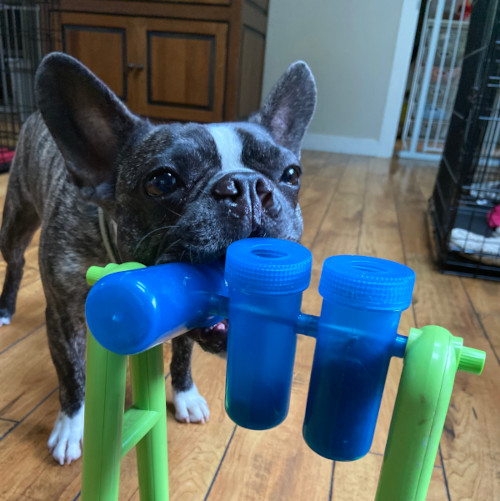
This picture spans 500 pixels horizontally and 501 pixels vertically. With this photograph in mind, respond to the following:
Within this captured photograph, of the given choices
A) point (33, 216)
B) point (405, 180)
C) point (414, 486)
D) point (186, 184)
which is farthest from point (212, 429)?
point (405, 180)

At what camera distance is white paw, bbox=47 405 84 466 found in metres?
1.09

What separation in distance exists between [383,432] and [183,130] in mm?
902

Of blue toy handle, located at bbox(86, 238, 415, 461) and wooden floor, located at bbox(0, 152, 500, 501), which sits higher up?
blue toy handle, located at bbox(86, 238, 415, 461)

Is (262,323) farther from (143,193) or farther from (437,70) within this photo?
(437,70)

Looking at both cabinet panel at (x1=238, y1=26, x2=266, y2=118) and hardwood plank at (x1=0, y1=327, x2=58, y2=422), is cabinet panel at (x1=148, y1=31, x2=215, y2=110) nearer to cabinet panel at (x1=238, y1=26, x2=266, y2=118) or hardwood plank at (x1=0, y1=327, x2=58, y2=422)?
cabinet panel at (x1=238, y1=26, x2=266, y2=118)

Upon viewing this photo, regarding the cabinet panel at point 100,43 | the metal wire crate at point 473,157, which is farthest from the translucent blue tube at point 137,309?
the cabinet panel at point 100,43

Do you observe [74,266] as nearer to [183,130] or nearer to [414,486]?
[183,130]

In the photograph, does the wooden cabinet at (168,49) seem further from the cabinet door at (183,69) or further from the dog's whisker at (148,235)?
the dog's whisker at (148,235)

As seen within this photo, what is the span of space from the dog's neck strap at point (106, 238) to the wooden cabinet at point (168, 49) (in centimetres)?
286

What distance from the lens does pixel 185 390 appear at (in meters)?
1.29

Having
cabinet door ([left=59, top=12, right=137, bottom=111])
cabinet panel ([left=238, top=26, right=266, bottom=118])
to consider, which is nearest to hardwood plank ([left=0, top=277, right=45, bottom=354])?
cabinet panel ([left=238, top=26, right=266, bottom=118])

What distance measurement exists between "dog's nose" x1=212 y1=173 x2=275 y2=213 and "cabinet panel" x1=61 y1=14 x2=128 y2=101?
135 inches

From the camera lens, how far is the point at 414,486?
1.68 feet

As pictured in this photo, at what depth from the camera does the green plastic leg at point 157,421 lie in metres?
0.74
